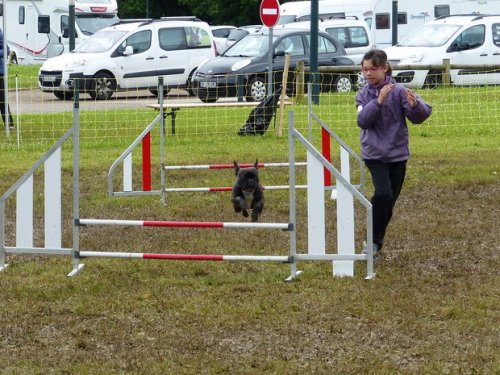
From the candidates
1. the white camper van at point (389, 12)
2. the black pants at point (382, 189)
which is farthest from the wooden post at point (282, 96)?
the white camper van at point (389, 12)

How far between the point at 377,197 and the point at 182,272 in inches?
61.7

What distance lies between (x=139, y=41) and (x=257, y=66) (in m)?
3.73

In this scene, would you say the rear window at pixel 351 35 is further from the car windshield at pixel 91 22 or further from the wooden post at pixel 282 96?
the wooden post at pixel 282 96

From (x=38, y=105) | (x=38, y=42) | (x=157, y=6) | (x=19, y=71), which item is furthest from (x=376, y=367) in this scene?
(x=157, y=6)

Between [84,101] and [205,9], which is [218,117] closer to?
[84,101]

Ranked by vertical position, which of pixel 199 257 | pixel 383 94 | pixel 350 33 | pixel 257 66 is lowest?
pixel 199 257

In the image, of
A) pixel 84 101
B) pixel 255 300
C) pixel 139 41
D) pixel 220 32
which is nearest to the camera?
pixel 255 300

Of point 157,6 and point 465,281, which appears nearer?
point 465,281

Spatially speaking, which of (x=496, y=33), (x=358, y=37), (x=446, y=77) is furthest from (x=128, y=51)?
(x=496, y=33)

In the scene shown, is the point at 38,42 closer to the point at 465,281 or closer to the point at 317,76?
the point at 317,76

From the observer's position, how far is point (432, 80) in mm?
25750

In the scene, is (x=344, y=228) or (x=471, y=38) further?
(x=471, y=38)

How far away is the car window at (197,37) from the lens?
2957 centimetres

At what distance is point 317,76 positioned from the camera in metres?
24.5
